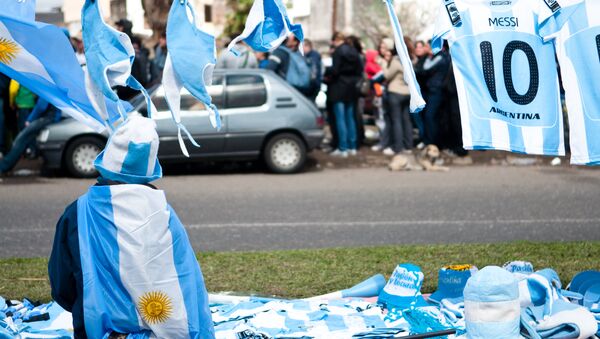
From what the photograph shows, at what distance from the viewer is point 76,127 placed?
15.2 m

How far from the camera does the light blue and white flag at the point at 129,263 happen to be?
17.2 feet

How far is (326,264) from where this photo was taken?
878cm

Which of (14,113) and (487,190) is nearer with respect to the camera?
(487,190)

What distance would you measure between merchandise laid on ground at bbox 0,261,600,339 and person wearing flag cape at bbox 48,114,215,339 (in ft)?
2.95

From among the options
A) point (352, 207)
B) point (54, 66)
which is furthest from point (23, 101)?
point (54, 66)

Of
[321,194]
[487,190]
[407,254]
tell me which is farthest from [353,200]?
[407,254]

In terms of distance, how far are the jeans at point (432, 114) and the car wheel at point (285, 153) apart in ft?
8.70

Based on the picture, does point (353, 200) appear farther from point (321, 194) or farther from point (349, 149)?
point (349, 149)

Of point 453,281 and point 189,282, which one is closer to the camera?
point 189,282

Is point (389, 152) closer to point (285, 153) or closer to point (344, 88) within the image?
point (344, 88)

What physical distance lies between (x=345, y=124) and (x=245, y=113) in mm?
2616

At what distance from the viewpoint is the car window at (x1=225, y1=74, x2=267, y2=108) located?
50.6 ft

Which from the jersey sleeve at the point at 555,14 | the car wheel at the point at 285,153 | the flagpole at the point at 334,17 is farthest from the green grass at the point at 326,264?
the flagpole at the point at 334,17

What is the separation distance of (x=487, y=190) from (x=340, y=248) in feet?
15.4
